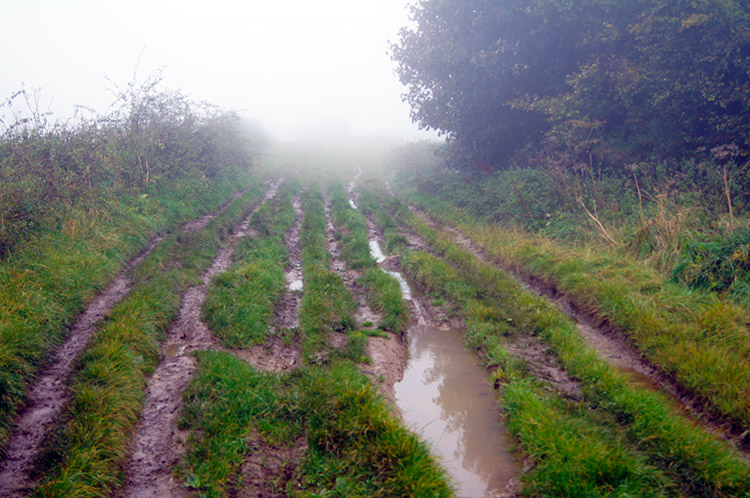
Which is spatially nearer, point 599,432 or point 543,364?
point 599,432

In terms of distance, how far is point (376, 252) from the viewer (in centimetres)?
1158

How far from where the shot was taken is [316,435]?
4.07m

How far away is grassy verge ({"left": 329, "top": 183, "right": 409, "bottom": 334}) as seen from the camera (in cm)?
702

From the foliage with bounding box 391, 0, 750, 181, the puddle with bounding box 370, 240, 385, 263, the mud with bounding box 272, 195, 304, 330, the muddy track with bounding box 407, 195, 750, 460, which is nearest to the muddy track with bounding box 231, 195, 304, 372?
the mud with bounding box 272, 195, 304, 330

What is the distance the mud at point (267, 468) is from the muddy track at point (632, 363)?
3.93 meters

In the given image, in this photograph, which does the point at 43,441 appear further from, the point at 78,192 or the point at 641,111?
the point at 641,111

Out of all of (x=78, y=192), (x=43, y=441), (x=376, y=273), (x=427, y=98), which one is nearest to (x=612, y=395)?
(x=376, y=273)

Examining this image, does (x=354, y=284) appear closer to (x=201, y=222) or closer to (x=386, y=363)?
(x=386, y=363)

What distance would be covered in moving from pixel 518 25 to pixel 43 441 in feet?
52.5

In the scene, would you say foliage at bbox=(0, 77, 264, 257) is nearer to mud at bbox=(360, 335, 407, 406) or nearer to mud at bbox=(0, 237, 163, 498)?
mud at bbox=(0, 237, 163, 498)

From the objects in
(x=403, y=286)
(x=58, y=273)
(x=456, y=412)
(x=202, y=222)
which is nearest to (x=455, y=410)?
(x=456, y=412)

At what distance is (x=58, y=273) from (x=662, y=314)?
9.17m

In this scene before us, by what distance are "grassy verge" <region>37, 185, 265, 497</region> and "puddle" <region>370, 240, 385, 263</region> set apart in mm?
4241

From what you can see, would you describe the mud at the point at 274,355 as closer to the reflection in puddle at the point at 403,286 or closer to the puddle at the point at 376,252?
the reflection in puddle at the point at 403,286
